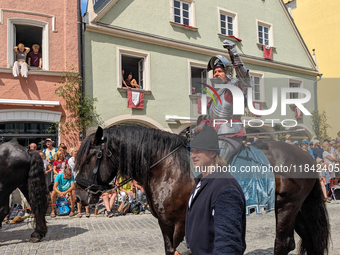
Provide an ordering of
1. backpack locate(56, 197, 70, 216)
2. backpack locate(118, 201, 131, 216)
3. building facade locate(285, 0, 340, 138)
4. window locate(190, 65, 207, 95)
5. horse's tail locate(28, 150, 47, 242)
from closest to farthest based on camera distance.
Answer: horse's tail locate(28, 150, 47, 242) < backpack locate(56, 197, 70, 216) < backpack locate(118, 201, 131, 216) < window locate(190, 65, 207, 95) < building facade locate(285, 0, 340, 138)

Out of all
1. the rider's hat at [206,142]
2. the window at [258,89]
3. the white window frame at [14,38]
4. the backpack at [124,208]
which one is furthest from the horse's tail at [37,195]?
the window at [258,89]

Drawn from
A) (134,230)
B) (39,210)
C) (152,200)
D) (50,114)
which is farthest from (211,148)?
(50,114)

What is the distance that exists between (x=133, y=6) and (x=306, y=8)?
1516 centimetres

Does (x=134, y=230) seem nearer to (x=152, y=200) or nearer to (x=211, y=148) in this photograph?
(x=152, y=200)

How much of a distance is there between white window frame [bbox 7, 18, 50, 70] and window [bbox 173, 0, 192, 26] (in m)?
5.75

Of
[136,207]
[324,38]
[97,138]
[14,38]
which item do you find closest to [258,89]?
[324,38]

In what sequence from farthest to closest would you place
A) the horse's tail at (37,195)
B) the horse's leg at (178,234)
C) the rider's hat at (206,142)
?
the horse's tail at (37,195) → the horse's leg at (178,234) → the rider's hat at (206,142)

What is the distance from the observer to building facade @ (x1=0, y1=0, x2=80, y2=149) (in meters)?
10.5

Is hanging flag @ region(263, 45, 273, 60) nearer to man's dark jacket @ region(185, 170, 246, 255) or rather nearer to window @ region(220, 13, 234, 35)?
window @ region(220, 13, 234, 35)

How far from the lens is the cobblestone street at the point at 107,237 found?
507cm

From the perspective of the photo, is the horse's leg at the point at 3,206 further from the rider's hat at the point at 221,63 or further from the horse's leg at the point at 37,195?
the rider's hat at the point at 221,63

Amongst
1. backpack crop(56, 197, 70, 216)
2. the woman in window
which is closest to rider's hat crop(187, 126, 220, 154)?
backpack crop(56, 197, 70, 216)

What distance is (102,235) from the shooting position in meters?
6.12

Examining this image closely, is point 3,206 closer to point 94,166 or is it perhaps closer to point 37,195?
point 37,195
